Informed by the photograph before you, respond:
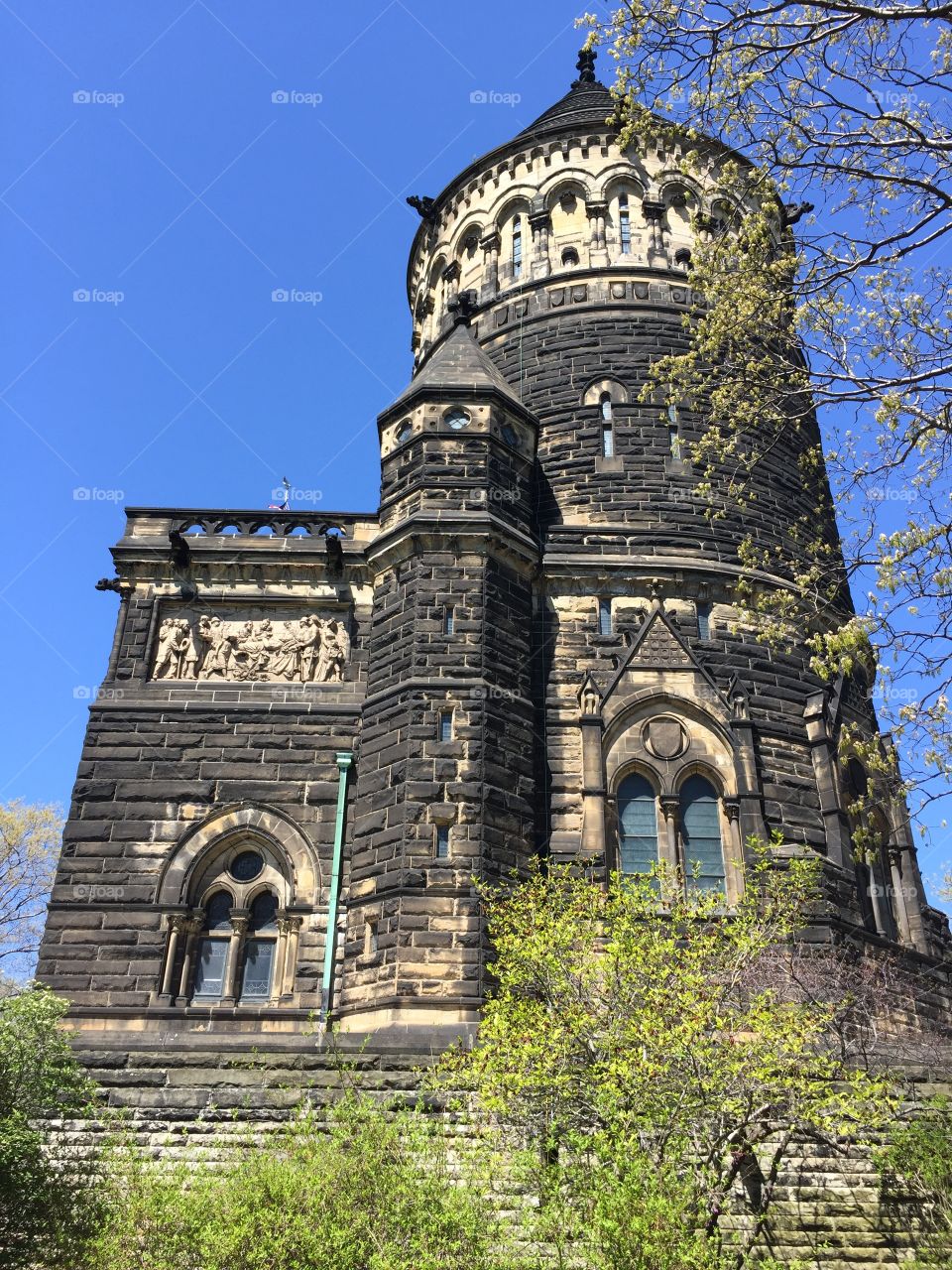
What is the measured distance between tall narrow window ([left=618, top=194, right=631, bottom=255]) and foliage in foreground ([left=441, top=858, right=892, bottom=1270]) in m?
14.5

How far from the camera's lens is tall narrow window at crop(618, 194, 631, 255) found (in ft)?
68.0

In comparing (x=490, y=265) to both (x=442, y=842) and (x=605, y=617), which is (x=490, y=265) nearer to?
(x=605, y=617)

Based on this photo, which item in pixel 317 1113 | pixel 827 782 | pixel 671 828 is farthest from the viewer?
pixel 827 782

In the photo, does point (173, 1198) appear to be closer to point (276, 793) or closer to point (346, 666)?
point (276, 793)

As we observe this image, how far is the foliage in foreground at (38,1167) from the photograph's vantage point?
7.79 m

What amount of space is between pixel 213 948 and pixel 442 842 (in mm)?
3946

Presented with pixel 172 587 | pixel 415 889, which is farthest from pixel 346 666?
pixel 415 889

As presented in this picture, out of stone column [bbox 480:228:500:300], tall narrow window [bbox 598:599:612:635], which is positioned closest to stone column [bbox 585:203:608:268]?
stone column [bbox 480:228:500:300]

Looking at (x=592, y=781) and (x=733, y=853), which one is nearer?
(x=733, y=853)

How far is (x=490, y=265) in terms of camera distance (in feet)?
71.6

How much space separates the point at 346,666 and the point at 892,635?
30.2ft

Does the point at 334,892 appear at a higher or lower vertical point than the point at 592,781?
lower

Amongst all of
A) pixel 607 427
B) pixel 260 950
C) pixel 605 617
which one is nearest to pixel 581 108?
pixel 607 427

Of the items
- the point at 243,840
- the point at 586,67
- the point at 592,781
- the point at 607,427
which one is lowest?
the point at 243,840
